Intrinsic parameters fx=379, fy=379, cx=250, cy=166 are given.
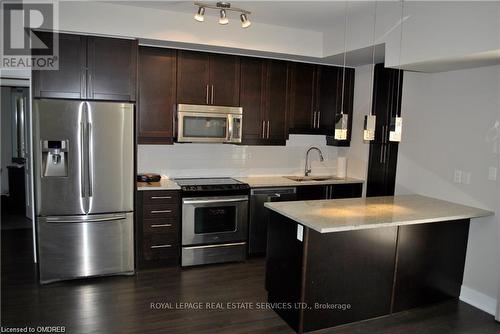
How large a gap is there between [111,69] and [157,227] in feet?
5.71

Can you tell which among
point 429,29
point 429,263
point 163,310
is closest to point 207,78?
point 429,29

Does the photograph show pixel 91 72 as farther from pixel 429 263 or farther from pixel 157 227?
pixel 429 263

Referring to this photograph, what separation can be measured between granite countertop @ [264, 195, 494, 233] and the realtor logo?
2561 mm

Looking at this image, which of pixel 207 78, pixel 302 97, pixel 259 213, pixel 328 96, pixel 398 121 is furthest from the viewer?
pixel 328 96

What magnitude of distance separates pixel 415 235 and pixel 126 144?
291 cm

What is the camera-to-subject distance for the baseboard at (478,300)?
3450 mm

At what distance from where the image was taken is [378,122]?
488 centimetres

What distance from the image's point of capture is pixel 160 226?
4.19 metres

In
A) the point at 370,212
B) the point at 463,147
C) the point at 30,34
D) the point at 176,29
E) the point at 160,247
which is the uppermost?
the point at 176,29

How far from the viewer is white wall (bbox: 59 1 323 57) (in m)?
3.75

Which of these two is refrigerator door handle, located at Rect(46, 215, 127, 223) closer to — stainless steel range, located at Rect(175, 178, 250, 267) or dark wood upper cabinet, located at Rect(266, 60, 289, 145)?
stainless steel range, located at Rect(175, 178, 250, 267)

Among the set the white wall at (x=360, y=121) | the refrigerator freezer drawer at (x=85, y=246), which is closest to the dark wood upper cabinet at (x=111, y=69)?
the refrigerator freezer drawer at (x=85, y=246)

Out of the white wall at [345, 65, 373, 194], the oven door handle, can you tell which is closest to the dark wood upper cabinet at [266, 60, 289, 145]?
the oven door handle

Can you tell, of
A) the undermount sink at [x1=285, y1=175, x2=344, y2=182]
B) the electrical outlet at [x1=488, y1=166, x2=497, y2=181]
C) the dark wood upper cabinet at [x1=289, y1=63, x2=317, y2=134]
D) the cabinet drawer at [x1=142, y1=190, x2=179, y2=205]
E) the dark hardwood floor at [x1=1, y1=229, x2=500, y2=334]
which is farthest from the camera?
the undermount sink at [x1=285, y1=175, x2=344, y2=182]
